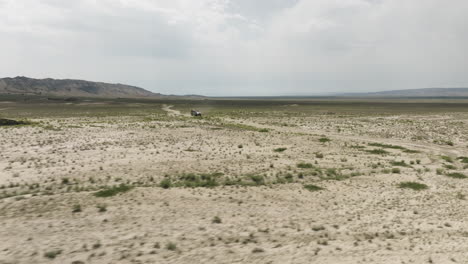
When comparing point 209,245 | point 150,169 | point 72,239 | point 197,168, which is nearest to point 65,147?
point 150,169

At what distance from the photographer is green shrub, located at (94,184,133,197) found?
14.7 m

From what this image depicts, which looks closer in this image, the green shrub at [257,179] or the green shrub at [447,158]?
the green shrub at [257,179]

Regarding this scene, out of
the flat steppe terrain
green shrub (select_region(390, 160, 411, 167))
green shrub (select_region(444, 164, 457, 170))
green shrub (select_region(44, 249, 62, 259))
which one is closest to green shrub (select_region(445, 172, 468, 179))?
the flat steppe terrain

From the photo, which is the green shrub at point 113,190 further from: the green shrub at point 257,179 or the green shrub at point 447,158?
the green shrub at point 447,158

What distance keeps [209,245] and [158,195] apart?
5527 mm

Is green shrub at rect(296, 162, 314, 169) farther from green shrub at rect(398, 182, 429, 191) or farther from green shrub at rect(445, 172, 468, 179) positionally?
green shrub at rect(445, 172, 468, 179)

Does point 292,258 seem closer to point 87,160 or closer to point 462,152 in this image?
point 87,160

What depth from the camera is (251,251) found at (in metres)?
10.0

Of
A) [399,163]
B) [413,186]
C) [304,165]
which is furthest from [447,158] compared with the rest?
[304,165]

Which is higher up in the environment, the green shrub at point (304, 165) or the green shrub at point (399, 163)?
the green shrub at point (304, 165)

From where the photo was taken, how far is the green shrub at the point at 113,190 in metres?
14.7

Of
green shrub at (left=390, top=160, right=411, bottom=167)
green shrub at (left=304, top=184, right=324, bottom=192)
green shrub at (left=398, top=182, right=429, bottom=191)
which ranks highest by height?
green shrub at (left=390, top=160, right=411, bottom=167)

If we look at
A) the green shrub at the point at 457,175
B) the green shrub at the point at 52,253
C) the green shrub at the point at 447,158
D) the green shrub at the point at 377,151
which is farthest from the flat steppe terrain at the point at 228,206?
the green shrub at the point at 377,151

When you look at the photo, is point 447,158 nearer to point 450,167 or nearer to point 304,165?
point 450,167
